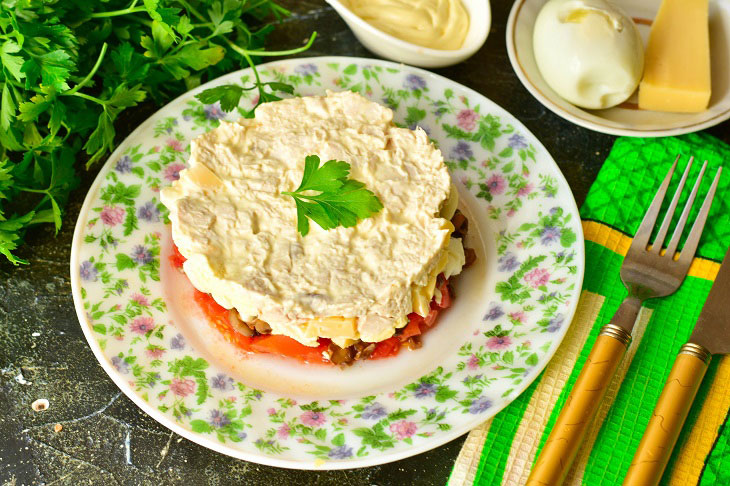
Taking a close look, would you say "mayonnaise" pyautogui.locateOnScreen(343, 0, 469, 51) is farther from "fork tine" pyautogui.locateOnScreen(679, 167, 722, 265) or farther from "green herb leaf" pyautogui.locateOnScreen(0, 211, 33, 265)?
"green herb leaf" pyautogui.locateOnScreen(0, 211, 33, 265)

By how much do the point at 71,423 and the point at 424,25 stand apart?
2366mm

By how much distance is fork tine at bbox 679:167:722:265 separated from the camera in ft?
9.78

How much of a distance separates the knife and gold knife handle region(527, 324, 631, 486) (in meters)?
A: 0.19

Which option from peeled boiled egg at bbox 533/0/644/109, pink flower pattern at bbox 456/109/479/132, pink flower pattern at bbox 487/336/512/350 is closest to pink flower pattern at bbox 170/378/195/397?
pink flower pattern at bbox 487/336/512/350

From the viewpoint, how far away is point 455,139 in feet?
10.6

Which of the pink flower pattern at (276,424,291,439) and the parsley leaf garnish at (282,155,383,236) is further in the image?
the parsley leaf garnish at (282,155,383,236)

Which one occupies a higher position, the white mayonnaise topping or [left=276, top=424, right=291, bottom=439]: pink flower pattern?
the white mayonnaise topping

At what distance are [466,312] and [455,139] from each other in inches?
31.8

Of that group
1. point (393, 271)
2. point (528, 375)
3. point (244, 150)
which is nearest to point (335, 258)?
point (393, 271)

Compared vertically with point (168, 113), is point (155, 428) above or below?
below

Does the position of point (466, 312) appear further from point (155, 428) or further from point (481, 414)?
point (155, 428)

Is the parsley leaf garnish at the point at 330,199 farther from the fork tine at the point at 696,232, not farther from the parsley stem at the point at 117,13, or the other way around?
the fork tine at the point at 696,232

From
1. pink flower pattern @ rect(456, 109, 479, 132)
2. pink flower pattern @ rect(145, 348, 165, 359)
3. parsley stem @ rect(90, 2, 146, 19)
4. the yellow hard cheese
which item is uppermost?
the yellow hard cheese

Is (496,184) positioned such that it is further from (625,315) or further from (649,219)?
(625,315)
